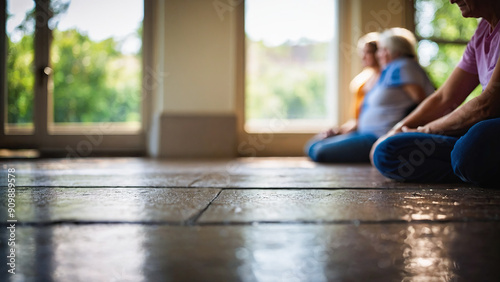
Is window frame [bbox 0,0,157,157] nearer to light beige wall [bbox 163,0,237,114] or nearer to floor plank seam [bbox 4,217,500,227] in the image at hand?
light beige wall [bbox 163,0,237,114]

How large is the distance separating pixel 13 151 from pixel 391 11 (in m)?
3.52

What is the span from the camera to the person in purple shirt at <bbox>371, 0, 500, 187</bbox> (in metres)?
1.34

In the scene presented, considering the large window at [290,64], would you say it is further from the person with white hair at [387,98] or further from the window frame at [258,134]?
the person with white hair at [387,98]

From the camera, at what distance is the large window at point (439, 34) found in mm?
3896

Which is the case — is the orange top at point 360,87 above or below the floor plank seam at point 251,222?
above

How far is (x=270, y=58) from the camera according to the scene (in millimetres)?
3973

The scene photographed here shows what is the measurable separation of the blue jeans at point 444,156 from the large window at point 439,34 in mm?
2577

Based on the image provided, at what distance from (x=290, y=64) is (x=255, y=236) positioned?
3.40 metres

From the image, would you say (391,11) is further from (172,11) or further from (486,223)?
(486,223)

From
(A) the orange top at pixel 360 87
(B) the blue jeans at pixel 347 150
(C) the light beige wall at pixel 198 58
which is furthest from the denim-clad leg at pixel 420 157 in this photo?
(C) the light beige wall at pixel 198 58

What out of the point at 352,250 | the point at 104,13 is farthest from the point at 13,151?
the point at 352,250

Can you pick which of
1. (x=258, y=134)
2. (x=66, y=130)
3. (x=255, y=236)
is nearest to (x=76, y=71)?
(x=66, y=130)

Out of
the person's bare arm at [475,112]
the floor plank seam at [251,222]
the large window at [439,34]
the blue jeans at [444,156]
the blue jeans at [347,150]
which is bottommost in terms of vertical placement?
the blue jeans at [347,150]

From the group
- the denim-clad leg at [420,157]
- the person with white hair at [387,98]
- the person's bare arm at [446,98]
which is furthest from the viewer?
the person with white hair at [387,98]
